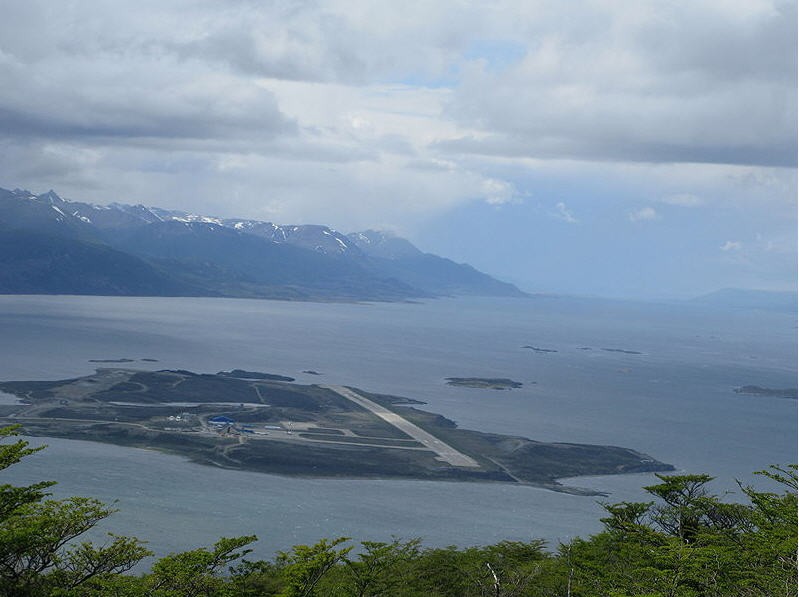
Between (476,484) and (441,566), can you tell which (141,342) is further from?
(441,566)

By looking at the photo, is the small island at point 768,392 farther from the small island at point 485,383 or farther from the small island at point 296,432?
the small island at point 296,432

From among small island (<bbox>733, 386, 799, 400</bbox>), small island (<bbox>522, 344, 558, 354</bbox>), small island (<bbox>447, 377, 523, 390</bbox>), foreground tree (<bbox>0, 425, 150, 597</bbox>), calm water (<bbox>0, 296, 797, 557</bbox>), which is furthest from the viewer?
small island (<bbox>522, 344, 558, 354</bbox>)

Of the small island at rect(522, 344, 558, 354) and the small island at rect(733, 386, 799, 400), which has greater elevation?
the small island at rect(522, 344, 558, 354)

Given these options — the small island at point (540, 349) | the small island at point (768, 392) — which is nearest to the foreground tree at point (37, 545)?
the small island at point (768, 392)

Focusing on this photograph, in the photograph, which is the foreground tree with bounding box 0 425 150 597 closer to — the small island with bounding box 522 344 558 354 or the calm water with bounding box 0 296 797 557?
the calm water with bounding box 0 296 797 557

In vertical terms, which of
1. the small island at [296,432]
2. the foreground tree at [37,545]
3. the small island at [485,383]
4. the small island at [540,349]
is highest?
the foreground tree at [37,545]

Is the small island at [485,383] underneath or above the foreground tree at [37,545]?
underneath

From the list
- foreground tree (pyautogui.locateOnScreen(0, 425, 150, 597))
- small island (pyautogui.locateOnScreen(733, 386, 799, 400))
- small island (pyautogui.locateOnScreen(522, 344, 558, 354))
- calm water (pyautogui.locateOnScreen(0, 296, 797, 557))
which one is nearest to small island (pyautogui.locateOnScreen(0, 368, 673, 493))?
calm water (pyautogui.locateOnScreen(0, 296, 797, 557))
